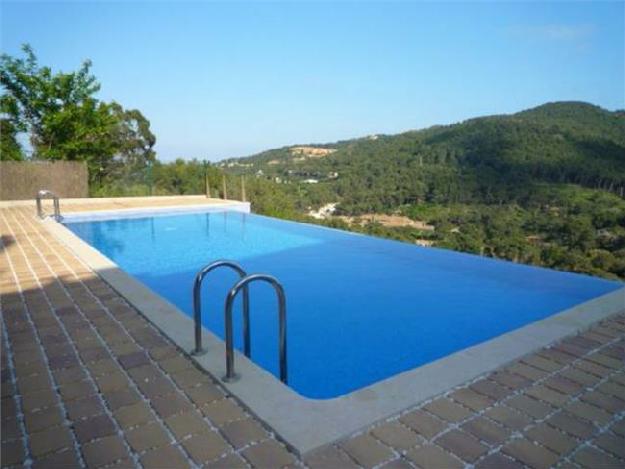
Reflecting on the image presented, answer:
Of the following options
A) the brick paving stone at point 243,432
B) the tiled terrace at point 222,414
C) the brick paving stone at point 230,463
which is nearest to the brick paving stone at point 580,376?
the tiled terrace at point 222,414

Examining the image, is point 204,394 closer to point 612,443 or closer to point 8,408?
point 8,408

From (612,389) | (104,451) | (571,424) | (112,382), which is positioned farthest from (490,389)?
(112,382)

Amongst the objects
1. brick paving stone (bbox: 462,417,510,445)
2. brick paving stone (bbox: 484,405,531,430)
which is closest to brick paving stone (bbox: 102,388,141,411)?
brick paving stone (bbox: 462,417,510,445)

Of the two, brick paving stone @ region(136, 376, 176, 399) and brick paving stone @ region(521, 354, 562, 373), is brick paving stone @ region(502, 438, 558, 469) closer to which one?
brick paving stone @ region(521, 354, 562, 373)

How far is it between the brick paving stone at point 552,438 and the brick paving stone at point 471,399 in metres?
0.26

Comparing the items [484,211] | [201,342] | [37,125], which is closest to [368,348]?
[201,342]

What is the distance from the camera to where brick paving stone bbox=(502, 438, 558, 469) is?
184 centimetres

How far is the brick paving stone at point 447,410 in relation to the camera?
2.18 m

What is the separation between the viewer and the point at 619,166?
80.6 feet

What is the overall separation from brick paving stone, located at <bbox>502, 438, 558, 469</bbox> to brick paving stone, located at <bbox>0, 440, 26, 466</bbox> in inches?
85.9

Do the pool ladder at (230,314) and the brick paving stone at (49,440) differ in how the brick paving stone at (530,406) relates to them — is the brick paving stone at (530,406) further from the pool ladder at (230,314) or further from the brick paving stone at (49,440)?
the brick paving stone at (49,440)

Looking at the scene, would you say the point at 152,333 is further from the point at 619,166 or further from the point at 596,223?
the point at 619,166

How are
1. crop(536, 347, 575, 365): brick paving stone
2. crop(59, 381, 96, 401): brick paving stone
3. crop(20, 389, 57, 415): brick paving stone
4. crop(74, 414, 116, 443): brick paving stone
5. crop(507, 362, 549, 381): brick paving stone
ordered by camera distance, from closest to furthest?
crop(74, 414, 116, 443): brick paving stone < crop(20, 389, 57, 415): brick paving stone < crop(59, 381, 96, 401): brick paving stone < crop(507, 362, 549, 381): brick paving stone < crop(536, 347, 575, 365): brick paving stone

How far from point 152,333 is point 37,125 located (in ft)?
49.8
